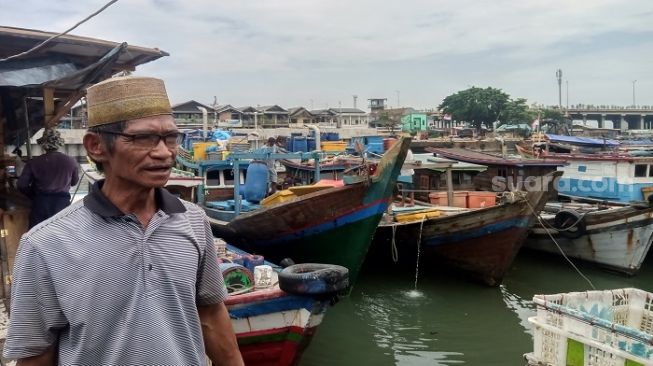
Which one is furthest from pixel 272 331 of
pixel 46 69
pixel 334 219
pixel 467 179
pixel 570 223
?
pixel 467 179

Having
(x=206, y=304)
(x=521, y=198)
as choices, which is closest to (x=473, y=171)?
(x=521, y=198)

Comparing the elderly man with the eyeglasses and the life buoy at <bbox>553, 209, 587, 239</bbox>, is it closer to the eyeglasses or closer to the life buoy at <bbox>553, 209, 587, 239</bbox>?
the eyeglasses

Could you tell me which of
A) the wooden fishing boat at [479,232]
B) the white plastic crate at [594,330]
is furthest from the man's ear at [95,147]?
the wooden fishing boat at [479,232]

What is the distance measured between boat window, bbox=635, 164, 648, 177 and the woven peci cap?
1389 centimetres

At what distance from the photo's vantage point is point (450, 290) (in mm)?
9695

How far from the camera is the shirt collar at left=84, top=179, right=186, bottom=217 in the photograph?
4.47ft

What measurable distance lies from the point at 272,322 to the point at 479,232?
5506 mm

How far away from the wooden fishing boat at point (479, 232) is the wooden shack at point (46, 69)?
19.4ft

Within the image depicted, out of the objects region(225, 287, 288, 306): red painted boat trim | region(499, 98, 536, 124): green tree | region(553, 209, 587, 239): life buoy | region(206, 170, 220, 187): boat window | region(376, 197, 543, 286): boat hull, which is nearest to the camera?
region(225, 287, 288, 306): red painted boat trim

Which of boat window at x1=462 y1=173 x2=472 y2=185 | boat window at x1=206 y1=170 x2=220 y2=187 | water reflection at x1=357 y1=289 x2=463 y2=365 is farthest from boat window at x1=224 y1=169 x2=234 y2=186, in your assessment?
boat window at x1=462 y1=173 x2=472 y2=185

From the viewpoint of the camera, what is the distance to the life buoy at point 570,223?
10.6 metres

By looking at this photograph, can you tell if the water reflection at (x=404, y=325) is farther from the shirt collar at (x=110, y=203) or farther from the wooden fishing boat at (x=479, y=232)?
the shirt collar at (x=110, y=203)

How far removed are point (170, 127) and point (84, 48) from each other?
3981 millimetres

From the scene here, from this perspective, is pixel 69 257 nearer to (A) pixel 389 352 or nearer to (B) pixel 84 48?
(B) pixel 84 48
